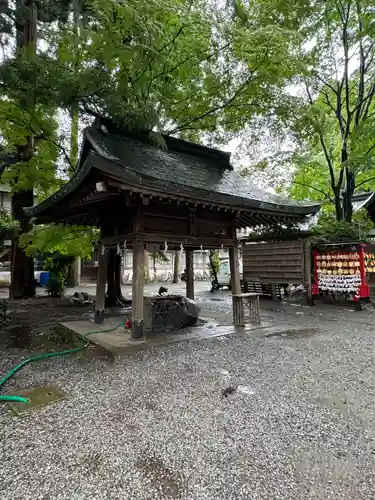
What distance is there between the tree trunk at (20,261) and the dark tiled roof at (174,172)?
553cm

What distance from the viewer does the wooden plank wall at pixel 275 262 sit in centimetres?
1059

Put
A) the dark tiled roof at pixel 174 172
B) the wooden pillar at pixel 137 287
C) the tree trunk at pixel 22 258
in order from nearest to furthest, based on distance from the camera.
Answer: the dark tiled roof at pixel 174 172, the wooden pillar at pixel 137 287, the tree trunk at pixel 22 258

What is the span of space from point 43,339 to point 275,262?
837cm

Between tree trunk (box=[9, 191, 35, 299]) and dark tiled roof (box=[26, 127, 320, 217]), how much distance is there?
5532mm

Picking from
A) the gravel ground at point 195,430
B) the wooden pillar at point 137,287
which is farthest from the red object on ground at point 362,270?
the wooden pillar at point 137,287

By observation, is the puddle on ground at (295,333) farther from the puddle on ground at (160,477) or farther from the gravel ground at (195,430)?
the puddle on ground at (160,477)

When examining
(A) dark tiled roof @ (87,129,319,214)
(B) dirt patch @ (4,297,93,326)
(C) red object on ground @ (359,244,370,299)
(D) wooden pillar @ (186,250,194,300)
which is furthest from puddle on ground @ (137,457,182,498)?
(C) red object on ground @ (359,244,370,299)

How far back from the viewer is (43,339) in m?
6.00

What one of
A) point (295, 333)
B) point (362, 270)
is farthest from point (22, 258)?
point (362, 270)

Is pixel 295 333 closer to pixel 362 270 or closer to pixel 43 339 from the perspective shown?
pixel 362 270

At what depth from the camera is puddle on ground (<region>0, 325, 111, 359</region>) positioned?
530 cm

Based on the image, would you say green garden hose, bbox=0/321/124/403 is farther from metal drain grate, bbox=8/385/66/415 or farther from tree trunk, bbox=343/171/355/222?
tree trunk, bbox=343/171/355/222

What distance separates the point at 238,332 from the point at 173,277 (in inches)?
676

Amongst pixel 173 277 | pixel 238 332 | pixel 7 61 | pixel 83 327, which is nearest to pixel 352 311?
pixel 238 332
